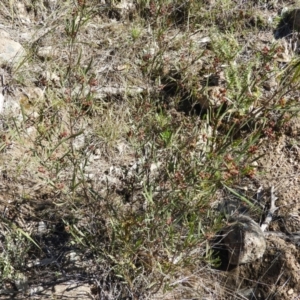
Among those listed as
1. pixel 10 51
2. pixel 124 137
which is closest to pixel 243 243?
pixel 124 137

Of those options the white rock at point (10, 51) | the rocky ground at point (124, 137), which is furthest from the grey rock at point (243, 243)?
the white rock at point (10, 51)

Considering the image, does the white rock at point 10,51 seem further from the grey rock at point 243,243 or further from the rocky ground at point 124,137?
the grey rock at point 243,243

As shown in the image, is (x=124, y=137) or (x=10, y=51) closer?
(x=124, y=137)

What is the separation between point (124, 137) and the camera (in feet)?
10.6

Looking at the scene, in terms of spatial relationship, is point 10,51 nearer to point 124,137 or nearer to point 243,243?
point 124,137

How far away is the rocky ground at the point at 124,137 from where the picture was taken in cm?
256

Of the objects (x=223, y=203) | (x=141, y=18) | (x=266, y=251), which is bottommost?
(x=266, y=251)

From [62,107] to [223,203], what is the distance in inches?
50.8

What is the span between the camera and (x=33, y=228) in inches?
111

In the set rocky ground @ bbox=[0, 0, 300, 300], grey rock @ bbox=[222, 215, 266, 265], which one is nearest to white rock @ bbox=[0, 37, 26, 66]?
rocky ground @ bbox=[0, 0, 300, 300]

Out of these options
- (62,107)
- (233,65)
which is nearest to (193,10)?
(233,65)

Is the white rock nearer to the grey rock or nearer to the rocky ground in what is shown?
the rocky ground

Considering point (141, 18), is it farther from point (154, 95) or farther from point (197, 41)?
point (154, 95)

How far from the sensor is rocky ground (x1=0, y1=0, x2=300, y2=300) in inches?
101
